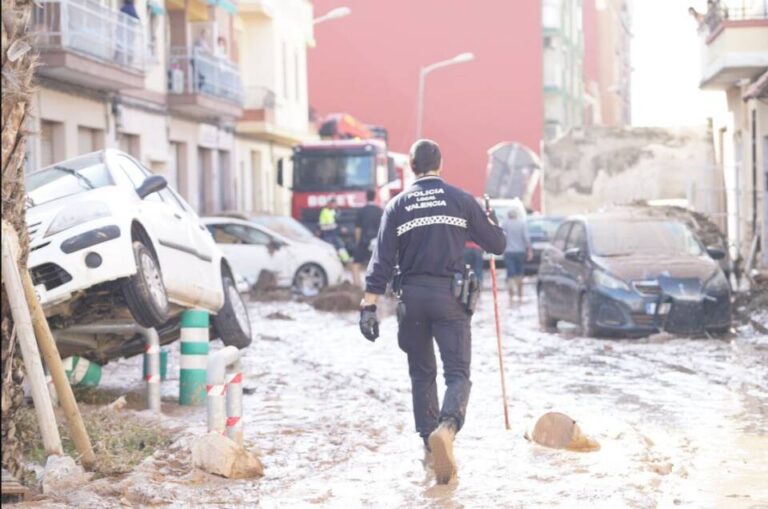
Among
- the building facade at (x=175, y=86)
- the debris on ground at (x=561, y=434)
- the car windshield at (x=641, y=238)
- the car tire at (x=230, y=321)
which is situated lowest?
the debris on ground at (x=561, y=434)

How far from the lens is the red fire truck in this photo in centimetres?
3488

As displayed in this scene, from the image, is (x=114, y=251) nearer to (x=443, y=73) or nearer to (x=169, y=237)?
(x=169, y=237)

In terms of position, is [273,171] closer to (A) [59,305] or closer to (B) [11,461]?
(A) [59,305]

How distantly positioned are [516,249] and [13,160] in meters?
18.1

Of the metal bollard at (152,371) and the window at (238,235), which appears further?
the window at (238,235)

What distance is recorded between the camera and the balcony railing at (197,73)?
3475cm

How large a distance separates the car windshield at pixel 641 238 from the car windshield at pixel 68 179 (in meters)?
7.44

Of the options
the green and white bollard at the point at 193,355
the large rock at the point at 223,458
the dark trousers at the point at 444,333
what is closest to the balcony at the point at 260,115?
the green and white bollard at the point at 193,355

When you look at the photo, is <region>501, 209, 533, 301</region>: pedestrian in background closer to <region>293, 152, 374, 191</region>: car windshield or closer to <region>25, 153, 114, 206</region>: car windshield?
<region>293, 152, 374, 191</region>: car windshield

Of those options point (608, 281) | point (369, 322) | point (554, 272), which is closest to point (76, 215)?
point (369, 322)

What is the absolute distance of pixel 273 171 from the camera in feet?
156

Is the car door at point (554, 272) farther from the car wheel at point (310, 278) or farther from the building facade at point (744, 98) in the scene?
the car wheel at point (310, 278)

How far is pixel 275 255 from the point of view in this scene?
2841 cm

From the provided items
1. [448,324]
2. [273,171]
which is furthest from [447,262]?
[273,171]
